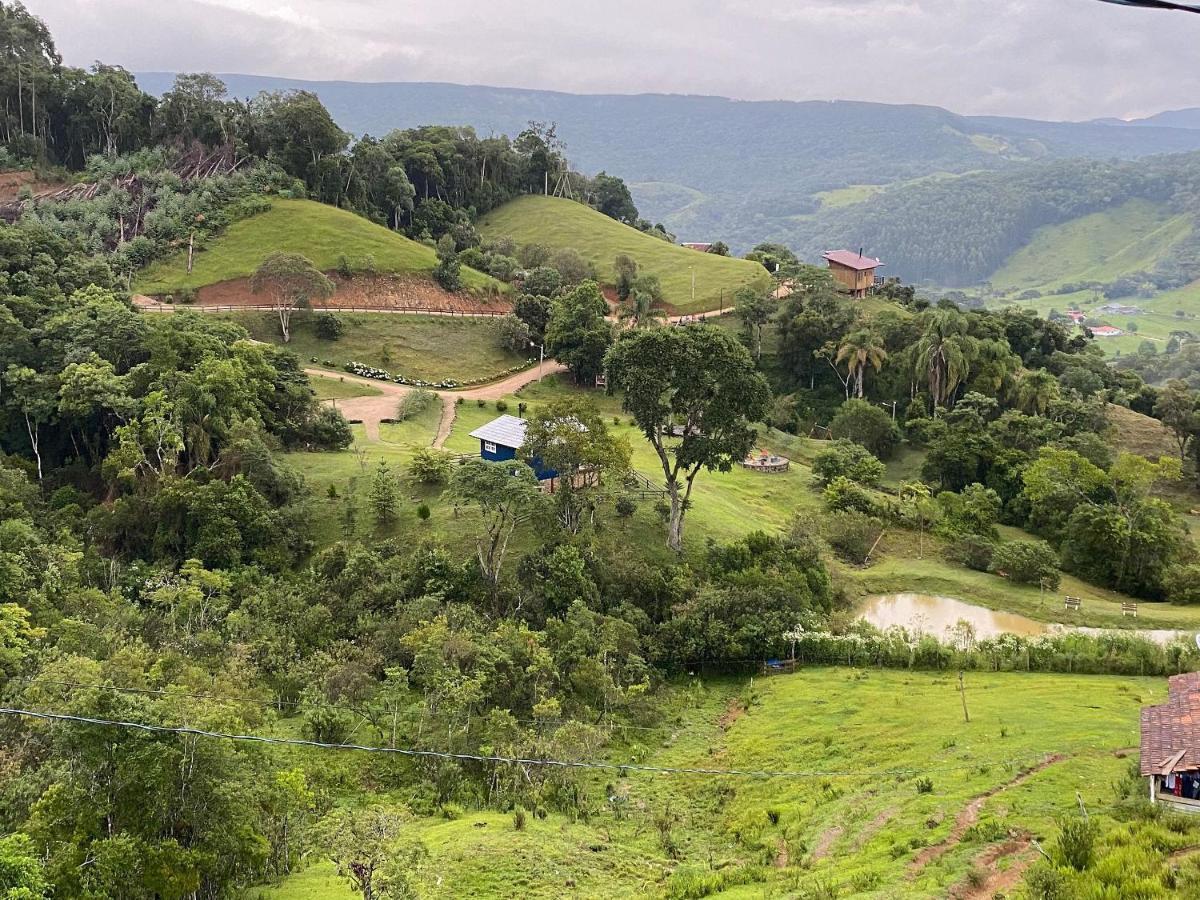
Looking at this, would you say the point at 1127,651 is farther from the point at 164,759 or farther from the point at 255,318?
the point at 255,318

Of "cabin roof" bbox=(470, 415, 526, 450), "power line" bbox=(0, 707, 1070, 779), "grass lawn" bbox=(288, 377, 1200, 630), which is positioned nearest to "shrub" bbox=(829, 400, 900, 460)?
"grass lawn" bbox=(288, 377, 1200, 630)

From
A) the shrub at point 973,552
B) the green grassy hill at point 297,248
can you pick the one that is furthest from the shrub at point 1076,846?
the green grassy hill at point 297,248

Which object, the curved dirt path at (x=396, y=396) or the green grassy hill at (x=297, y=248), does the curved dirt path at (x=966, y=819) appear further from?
the green grassy hill at (x=297, y=248)

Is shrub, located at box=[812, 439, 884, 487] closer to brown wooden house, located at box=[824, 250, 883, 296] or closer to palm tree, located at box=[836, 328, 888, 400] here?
palm tree, located at box=[836, 328, 888, 400]

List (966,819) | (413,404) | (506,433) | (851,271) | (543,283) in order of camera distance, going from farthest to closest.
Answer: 1. (851,271)
2. (543,283)
3. (413,404)
4. (506,433)
5. (966,819)

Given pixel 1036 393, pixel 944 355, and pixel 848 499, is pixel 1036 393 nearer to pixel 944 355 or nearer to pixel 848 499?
pixel 944 355

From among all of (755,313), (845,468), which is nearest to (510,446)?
(845,468)
